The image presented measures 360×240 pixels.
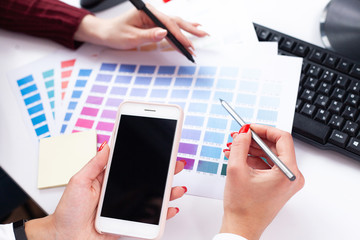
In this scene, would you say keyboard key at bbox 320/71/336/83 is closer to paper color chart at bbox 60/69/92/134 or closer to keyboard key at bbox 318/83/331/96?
keyboard key at bbox 318/83/331/96

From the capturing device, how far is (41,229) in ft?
1.62

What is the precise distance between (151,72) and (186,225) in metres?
0.29

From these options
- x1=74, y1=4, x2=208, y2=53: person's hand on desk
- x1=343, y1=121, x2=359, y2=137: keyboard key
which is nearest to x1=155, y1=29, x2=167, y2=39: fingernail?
x1=74, y1=4, x2=208, y2=53: person's hand on desk

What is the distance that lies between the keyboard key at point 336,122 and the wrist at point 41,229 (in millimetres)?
451

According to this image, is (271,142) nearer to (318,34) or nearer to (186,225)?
(186,225)

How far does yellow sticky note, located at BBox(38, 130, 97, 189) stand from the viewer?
20.6 inches

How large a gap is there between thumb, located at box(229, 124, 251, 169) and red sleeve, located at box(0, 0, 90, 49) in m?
0.43

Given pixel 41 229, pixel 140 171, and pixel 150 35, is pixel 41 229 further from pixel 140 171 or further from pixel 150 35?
pixel 150 35

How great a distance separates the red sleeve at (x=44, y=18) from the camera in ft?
2.26

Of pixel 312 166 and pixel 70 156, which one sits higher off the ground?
pixel 312 166

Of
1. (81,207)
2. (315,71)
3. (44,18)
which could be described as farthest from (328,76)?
(44,18)

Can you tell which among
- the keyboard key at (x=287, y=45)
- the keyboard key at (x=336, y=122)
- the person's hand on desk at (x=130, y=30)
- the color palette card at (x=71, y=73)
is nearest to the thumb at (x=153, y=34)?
the person's hand on desk at (x=130, y=30)

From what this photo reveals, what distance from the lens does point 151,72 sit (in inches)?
24.6

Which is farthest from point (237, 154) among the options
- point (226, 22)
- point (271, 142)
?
point (226, 22)
